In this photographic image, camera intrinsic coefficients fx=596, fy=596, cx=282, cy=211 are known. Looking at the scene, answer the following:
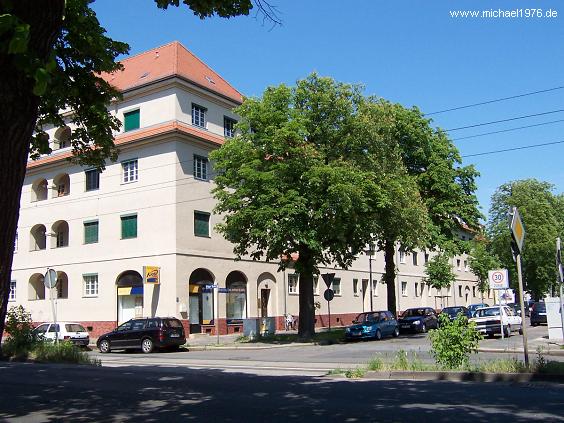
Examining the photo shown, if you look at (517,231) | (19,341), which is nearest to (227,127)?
(19,341)

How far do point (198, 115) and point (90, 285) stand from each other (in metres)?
12.9

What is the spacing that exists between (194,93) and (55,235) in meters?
14.3

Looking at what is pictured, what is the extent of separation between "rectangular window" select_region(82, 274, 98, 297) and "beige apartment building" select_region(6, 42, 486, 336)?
0.22ft

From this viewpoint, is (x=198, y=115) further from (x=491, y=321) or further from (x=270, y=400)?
(x=270, y=400)

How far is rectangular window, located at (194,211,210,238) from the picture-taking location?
→ 1420 inches

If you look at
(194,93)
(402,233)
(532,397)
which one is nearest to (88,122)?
(532,397)

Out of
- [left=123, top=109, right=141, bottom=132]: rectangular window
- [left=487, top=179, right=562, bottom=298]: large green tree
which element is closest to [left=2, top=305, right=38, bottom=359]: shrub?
[left=123, top=109, right=141, bottom=132]: rectangular window

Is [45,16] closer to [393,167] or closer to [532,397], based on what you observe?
[532,397]

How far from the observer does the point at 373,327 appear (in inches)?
1234

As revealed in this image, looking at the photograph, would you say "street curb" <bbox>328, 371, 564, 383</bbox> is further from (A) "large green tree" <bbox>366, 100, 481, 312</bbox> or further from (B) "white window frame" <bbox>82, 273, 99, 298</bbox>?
(B) "white window frame" <bbox>82, 273, 99, 298</bbox>

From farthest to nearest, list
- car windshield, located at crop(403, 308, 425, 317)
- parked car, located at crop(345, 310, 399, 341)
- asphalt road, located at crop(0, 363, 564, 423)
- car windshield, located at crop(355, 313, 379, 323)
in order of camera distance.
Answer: car windshield, located at crop(403, 308, 425, 317) → car windshield, located at crop(355, 313, 379, 323) → parked car, located at crop(345, 310, 399, 341) → asphalt road, located at crop(0, 363, 564, 423)

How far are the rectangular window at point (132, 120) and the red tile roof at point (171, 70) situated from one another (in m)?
1.57

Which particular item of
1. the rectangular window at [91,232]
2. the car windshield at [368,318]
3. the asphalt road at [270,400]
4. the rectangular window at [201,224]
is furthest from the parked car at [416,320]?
the asphalt road at [270,400]

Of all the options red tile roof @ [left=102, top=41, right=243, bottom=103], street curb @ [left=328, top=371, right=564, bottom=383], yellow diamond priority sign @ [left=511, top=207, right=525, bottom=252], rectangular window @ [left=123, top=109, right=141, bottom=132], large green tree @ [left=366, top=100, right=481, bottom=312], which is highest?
red tile roof @ [left=102, top=41, right=243, bottom=103]
